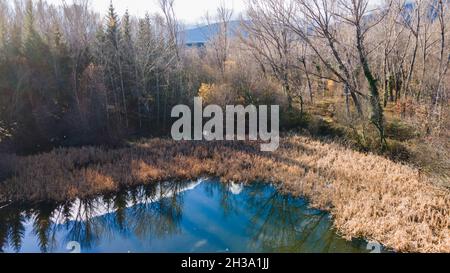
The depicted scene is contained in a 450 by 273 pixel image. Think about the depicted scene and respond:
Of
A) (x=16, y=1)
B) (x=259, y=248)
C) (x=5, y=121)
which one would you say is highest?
(x=16, y=1)

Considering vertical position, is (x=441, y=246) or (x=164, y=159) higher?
(x=164, y=159)

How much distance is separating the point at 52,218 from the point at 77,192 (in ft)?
3.40

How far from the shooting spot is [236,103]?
16031 millimetres

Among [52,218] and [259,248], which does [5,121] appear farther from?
[259,248]

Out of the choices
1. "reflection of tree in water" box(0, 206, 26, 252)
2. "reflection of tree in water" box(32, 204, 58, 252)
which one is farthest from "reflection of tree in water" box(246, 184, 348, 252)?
"reflection of tree in water" box(0, 206, 26, 252)

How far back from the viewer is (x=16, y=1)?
24078 mm

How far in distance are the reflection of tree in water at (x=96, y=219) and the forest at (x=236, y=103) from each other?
0.49m

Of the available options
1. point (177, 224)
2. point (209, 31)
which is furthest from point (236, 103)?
point (209, 31)

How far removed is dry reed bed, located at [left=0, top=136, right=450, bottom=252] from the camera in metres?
6.91

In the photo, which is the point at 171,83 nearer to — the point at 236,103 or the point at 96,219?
the point at 236,103

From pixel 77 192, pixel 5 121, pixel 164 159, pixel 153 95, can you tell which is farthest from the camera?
pixel 153 95

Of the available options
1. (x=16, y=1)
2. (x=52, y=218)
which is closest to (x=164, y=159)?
(x=52, y=218)

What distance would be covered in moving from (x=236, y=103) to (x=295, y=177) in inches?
282

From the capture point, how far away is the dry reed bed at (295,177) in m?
6.91
